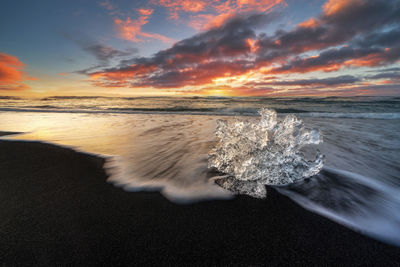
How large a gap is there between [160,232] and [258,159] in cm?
134

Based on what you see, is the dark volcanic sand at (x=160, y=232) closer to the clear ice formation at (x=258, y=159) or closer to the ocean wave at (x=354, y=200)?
the ocean wave at (x=354, y=200)

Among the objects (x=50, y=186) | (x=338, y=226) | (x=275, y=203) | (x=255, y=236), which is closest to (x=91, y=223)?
(x=50, y=186)

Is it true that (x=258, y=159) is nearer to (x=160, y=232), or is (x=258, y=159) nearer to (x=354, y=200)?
(x=354, y=200)

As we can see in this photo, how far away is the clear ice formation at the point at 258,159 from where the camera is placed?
6.88 feet

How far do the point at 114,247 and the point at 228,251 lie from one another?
77cm

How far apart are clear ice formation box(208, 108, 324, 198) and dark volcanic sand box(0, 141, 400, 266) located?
26cm

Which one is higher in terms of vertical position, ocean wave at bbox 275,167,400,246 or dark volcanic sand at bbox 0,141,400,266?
dark volcanic sand at bbox 0,141,400,266

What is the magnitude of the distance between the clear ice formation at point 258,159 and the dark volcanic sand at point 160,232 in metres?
0.26

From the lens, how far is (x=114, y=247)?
122cm

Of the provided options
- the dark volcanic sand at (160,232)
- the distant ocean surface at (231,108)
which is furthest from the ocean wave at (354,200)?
the distant ocean surface at (231,108)

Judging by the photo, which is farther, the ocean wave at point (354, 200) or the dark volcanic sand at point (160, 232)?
the ocean wave at point (354, 200)

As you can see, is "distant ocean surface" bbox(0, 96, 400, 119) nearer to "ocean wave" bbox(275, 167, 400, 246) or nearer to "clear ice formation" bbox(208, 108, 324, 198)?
"clear ice formation" bbox(208, 108, 324, 198)

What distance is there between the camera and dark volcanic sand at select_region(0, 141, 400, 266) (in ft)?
3.76

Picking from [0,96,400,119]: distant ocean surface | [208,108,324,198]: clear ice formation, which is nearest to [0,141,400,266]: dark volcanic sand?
[208,108,324,198]: clear ice formation
